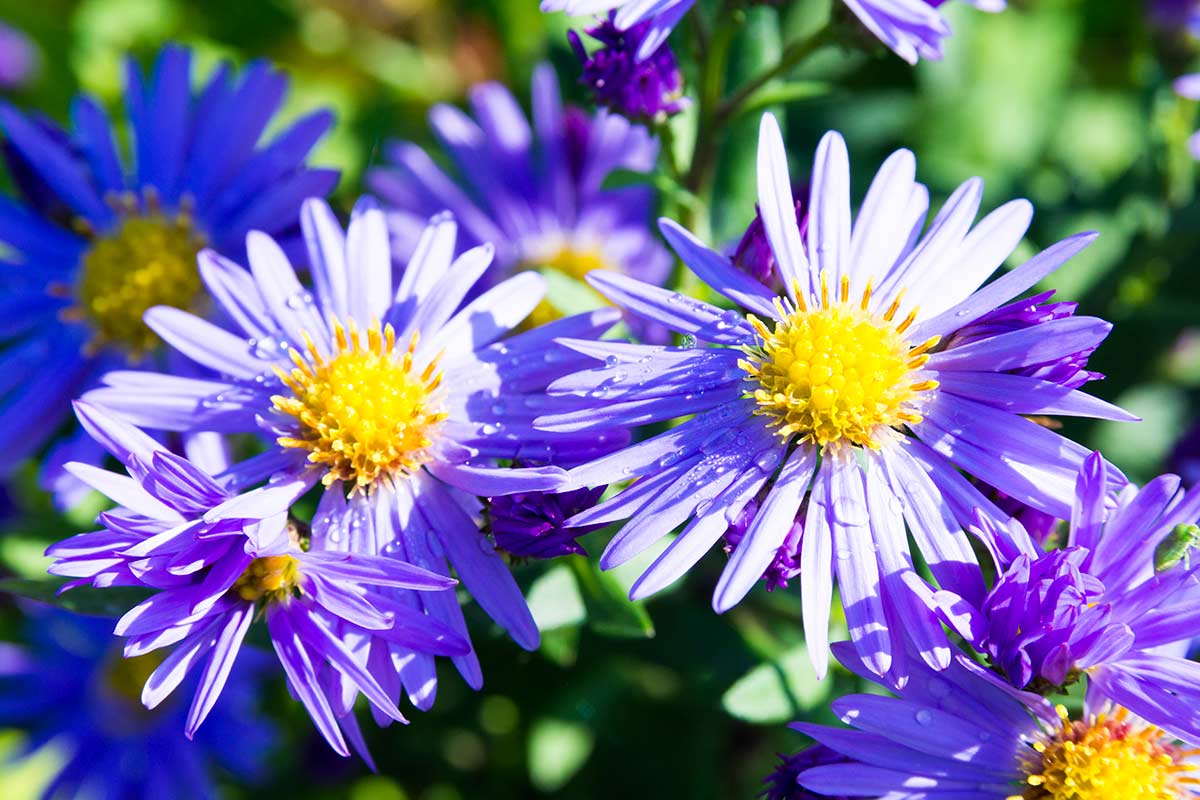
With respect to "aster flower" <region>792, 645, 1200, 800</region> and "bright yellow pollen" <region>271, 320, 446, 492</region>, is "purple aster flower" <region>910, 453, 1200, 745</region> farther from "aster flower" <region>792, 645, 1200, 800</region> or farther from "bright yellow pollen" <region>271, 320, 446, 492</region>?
"bright yellow pollen" <region>271, 320, 446, 492</region>

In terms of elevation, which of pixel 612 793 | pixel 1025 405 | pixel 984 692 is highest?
pixel 1025 405

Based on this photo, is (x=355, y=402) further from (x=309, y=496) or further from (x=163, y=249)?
(x=163, y=249)

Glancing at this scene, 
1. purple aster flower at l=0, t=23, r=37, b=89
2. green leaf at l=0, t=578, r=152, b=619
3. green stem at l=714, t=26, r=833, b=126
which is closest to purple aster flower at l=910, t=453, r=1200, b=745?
green stem at l=714, t=26, r=833, b=126

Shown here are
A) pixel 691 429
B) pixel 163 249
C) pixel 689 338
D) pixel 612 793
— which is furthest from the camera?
pixel 612 793

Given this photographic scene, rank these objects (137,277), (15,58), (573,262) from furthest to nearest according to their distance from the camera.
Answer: (15,58), (573,262), (137,277)

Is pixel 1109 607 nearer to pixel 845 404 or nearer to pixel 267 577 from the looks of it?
pixel 845 404

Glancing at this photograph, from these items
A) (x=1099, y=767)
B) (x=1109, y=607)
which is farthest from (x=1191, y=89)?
(x=1099, y=767)

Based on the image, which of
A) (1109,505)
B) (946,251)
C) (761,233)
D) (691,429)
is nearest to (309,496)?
(691,429)
